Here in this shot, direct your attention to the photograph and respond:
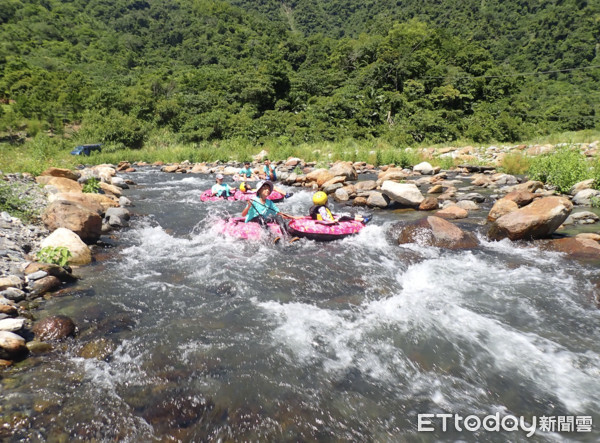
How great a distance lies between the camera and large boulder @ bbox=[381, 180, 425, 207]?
992cm

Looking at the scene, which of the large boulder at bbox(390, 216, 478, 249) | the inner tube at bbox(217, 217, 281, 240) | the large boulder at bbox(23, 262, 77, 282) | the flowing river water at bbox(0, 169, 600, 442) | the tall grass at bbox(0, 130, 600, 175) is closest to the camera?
the flowing river water at bbox(0, 169, 600, 442)

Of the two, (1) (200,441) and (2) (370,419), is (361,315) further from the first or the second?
(1) (200,441)

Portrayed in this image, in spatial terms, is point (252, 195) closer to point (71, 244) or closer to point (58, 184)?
point (58, 184)

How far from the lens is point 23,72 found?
40062 millimetres

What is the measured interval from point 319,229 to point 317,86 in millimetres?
33007

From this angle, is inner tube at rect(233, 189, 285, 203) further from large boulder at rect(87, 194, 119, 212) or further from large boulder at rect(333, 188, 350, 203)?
large boulder at rect(87, 194, 119, 212)

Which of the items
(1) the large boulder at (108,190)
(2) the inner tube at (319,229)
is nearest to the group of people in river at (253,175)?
(1) the large boulder at (108,190)

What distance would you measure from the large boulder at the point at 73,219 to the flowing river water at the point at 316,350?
1014 mm

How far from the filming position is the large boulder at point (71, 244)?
5844mm

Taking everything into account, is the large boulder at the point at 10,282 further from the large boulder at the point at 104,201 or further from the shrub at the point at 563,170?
the shrub at the point at 563,170

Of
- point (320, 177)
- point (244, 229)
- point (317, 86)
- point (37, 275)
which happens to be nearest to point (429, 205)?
point (244, 229)

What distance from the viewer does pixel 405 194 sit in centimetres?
999

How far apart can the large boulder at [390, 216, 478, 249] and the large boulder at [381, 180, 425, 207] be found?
2.48 m

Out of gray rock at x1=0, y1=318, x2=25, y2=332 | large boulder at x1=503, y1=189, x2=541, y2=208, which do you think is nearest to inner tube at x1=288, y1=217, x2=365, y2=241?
large boulder at x1=503, y1=189, x2=541, y2=208
